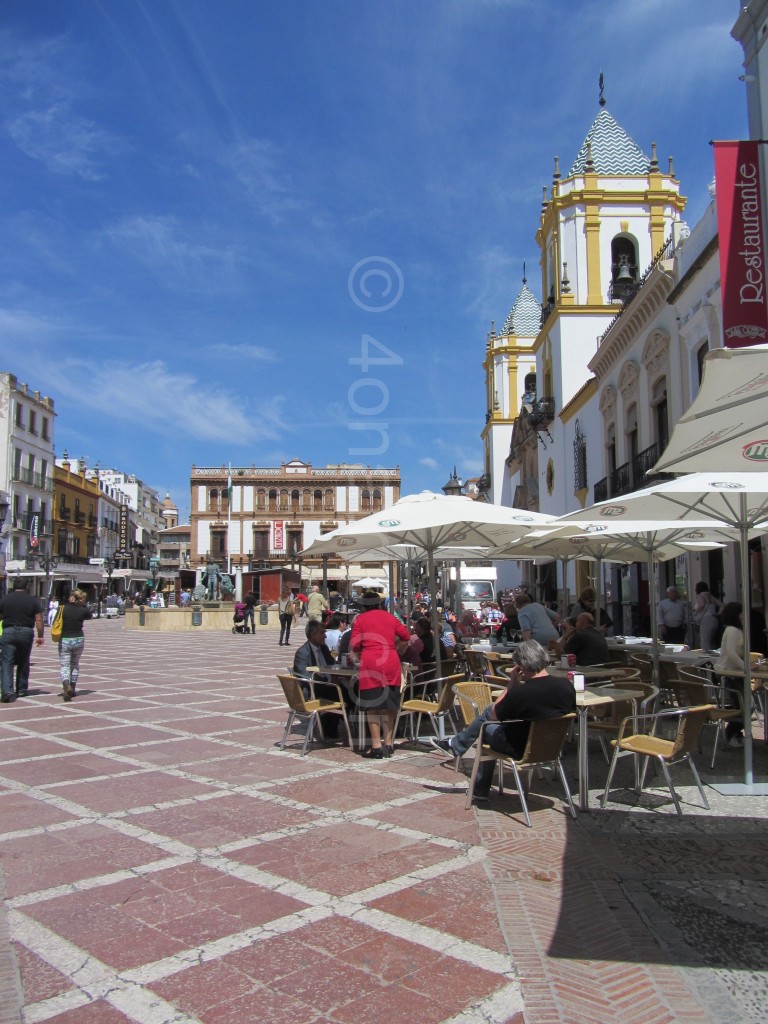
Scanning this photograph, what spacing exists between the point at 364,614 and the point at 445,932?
13.6 ft

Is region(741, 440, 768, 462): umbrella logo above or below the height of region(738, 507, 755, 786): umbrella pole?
above

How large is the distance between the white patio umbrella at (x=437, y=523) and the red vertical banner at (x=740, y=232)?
4952mm

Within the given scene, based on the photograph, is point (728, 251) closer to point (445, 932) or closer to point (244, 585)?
point (445, 932)

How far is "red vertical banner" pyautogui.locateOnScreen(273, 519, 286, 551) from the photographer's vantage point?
231ft

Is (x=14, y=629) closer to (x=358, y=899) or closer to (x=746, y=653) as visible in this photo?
(x=358, y=899)

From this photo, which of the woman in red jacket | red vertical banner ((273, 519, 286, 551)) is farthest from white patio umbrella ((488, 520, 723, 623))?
red vertical banner ((273, 519, 286, 551))

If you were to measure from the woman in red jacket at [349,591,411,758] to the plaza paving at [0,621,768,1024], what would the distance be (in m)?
0.48

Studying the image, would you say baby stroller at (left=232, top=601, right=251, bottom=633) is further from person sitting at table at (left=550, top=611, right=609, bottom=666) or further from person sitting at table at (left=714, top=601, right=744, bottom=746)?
person sitting at table at (left=714, top=601, right=744, bottom=746)

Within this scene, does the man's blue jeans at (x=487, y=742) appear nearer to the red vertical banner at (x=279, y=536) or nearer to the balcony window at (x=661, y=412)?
the balcony window at (x=661, y=412)

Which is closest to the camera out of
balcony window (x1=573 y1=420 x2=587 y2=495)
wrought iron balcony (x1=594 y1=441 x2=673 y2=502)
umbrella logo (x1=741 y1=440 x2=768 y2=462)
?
umbrella logo (x1=741 y1=440 x2=768 y2=462)

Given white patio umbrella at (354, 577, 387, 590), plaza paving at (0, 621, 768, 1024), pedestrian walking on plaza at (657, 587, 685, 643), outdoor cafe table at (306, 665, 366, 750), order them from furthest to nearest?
pedestrian walking on plaza at (657, 587, 685, 643) → white patio umbrella at (354, 577, 387, 590) → outdoor cafe table at (306, 665, 366, 750) → plaza paving at (0, 621, 768, 1024)

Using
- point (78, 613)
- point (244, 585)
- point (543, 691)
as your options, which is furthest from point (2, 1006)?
point (244, 585)

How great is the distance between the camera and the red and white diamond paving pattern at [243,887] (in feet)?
9.89

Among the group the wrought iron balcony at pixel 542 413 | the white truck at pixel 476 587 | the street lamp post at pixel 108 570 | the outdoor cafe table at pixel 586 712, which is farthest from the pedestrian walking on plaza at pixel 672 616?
the street lamp post at pixel 108 570
